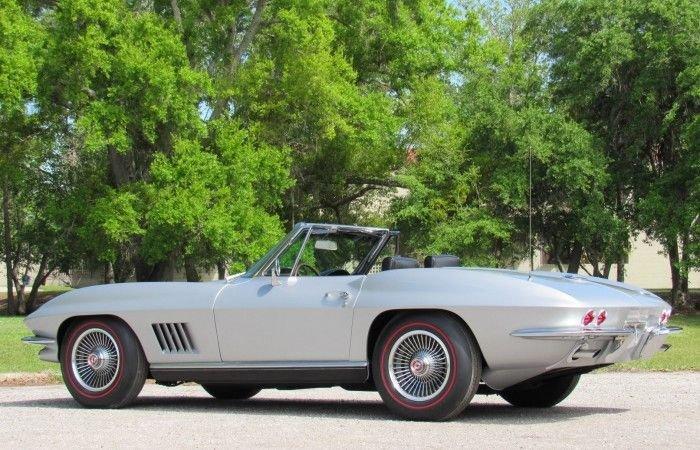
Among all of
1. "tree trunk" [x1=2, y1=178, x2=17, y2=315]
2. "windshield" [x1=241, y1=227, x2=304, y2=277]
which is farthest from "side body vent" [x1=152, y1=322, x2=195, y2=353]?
"tree trunk" [x1=2, y1=178, x2=17, y2=315]

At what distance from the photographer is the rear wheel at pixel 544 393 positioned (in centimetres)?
956

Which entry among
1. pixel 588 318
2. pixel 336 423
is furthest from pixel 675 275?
pixel 336 423

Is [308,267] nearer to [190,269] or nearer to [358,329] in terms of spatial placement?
[358,329]

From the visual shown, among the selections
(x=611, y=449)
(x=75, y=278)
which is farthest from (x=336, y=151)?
(x=75, y=278)

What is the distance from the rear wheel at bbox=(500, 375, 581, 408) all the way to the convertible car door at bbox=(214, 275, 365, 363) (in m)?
1.61

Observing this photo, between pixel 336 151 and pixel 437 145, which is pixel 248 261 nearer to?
pixel 336 151

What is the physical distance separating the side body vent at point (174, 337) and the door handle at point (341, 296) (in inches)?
49.8

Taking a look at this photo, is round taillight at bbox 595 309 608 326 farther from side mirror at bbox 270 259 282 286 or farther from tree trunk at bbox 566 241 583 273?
tree trunk at bbox 566 241 583 273

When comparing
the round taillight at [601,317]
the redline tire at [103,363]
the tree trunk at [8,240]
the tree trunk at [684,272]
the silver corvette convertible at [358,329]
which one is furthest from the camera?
the tree trunk at [8,240]

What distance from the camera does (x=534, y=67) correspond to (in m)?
42.9

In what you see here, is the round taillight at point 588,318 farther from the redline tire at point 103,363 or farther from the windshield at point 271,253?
the redline tire at point 103,363

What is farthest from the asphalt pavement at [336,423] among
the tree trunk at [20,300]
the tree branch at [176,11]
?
the tree trunk at [20,300]

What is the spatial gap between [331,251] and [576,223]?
102ft

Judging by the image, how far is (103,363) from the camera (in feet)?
31.7
